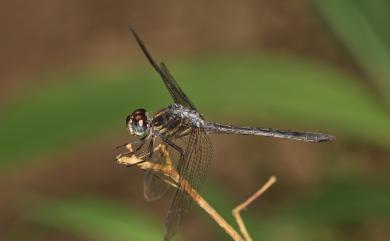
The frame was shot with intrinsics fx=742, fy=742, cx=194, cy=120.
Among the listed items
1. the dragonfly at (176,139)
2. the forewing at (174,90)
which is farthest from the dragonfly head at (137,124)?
the forewing at (174,90)

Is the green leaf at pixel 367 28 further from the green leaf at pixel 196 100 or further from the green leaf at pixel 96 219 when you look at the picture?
the green leaf at pixel 96 219

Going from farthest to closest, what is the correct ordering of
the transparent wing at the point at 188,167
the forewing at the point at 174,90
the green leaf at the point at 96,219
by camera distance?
the green leaf at the point at 96,219
the forewing at the point at 174,90
the transparent wing at the point at 188,167

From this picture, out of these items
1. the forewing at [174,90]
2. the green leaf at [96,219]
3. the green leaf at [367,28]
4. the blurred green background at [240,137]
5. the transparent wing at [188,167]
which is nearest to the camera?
the transparent wing at [188,167]

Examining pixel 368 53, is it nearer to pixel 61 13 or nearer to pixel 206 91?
pixel 206 91

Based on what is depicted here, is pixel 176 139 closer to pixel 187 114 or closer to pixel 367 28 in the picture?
pixel 187 114

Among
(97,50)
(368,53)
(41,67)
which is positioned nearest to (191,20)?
(97,50)

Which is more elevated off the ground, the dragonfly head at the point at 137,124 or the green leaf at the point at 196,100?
the green leaf at the point at 196,100

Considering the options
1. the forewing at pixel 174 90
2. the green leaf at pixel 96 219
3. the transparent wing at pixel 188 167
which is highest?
the forewing at pixel 174 90

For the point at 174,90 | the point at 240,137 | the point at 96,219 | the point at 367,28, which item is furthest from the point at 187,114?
the point at 240,137
